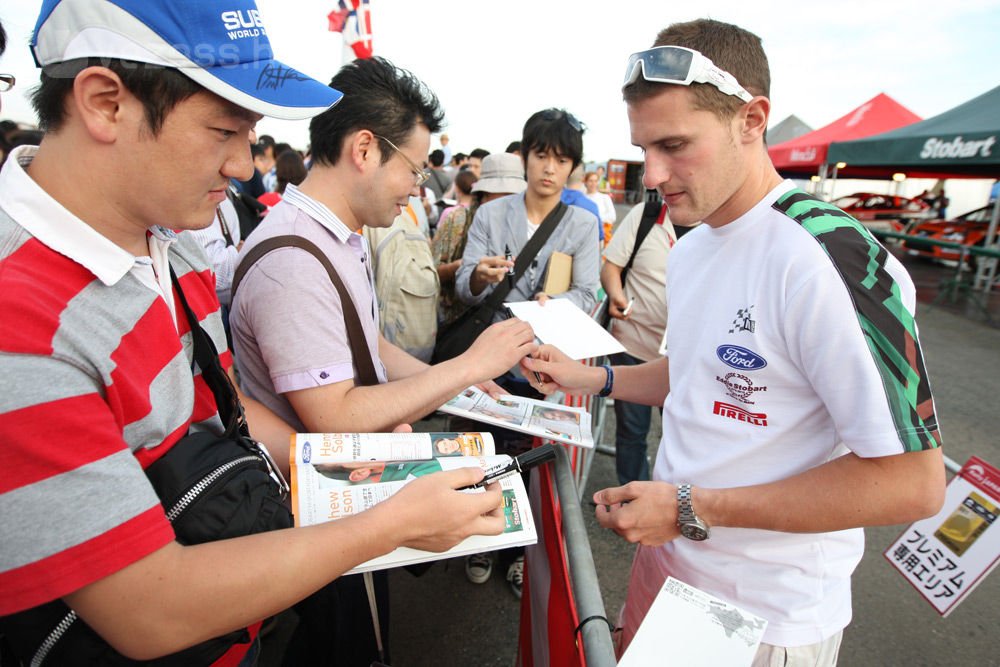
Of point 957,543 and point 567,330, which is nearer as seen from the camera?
point 957,543

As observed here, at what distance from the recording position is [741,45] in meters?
1.32

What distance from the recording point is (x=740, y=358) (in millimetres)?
1269

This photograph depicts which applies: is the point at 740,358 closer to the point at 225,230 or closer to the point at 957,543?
the point at 957,543

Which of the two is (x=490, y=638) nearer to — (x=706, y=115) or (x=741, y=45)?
(x=706, y=115)

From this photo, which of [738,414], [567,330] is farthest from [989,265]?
[738,414]

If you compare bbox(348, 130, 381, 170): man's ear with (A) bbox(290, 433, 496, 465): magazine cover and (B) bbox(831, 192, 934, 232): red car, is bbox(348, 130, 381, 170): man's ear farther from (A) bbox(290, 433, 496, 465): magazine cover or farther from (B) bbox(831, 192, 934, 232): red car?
(B) bbox(831, 192, 934, 232): red car

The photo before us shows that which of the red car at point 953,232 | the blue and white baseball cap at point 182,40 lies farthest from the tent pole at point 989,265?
the blue and white baseball cap at point 182,40

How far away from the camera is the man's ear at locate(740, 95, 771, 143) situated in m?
1.32

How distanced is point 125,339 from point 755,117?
1.55 meters

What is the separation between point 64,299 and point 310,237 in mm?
824

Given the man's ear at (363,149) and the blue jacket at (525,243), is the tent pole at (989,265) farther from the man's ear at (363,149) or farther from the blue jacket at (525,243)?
the man's ear at (363,149)

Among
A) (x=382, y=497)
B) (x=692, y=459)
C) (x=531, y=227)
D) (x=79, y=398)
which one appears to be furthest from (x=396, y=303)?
(x=79, y=398)

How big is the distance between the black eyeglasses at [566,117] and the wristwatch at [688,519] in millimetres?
2680

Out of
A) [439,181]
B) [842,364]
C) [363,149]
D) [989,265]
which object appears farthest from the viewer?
[989,265]
